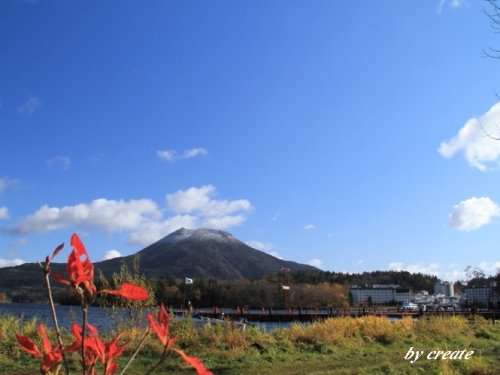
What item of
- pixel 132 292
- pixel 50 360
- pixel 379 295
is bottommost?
pixel 379 295

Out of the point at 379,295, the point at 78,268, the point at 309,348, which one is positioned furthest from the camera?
the point at 379,295

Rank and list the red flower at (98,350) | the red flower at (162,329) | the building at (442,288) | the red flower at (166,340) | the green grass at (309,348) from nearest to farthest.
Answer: the red flower at (166,340) → the red flower at (162,329) → the red flower at (98,350) → the green grass at (309,348) → the building at (442,288)

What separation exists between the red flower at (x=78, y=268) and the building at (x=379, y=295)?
458 ft

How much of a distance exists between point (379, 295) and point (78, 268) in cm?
15078

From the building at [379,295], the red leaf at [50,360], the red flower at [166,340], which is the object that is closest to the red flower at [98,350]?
the red leaf at [50,360]

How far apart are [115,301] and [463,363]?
803 centimetres

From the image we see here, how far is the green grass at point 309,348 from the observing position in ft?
32.9

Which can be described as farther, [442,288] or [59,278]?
[442,288]

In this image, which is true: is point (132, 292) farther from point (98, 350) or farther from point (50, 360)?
point (50, 360)

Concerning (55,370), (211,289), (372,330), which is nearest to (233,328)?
(372,330)

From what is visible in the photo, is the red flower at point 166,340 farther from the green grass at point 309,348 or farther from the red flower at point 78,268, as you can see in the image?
the green grass at point 309,348

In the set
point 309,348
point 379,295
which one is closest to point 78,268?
point 309,348

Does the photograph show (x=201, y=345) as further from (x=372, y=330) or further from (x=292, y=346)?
(x=372, y=330)

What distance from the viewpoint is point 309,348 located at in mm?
13039
